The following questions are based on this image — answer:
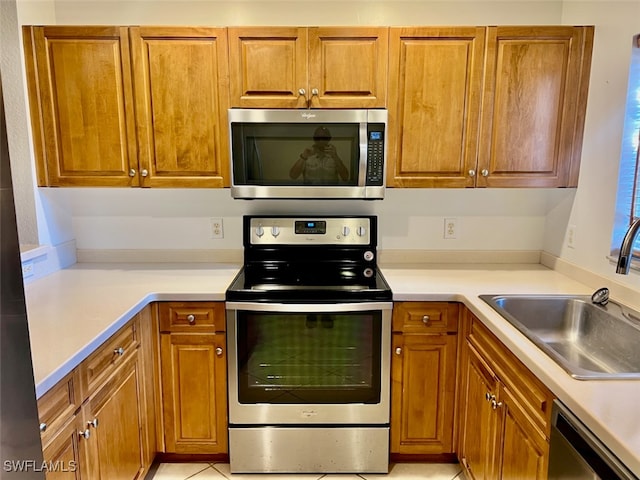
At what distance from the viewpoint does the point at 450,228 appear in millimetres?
2480

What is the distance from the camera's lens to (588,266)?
2.04m

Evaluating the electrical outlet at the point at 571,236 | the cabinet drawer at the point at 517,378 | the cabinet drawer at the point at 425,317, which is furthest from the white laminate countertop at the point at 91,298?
the electrical outlet at the point at 571,236

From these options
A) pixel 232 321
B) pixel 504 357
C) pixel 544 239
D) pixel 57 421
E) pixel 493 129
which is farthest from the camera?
pixel 544 239

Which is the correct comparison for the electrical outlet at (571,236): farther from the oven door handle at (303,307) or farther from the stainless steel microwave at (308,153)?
the oven door handle at (303,307)

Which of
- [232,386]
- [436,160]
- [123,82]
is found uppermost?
[123,82]

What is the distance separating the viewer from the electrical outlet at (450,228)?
2473 millimetres

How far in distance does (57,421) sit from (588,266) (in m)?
2.18

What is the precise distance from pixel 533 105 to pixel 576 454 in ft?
5.12

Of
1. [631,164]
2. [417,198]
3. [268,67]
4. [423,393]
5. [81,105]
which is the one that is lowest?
[423,393]

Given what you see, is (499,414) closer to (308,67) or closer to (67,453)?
(67,453)

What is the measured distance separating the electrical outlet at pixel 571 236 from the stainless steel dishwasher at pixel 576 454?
1248 millimetres

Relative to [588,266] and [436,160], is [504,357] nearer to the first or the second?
[588,266]

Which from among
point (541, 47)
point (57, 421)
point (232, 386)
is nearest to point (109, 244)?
point (232, 386)

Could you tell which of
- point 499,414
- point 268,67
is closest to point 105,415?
point 499,414
